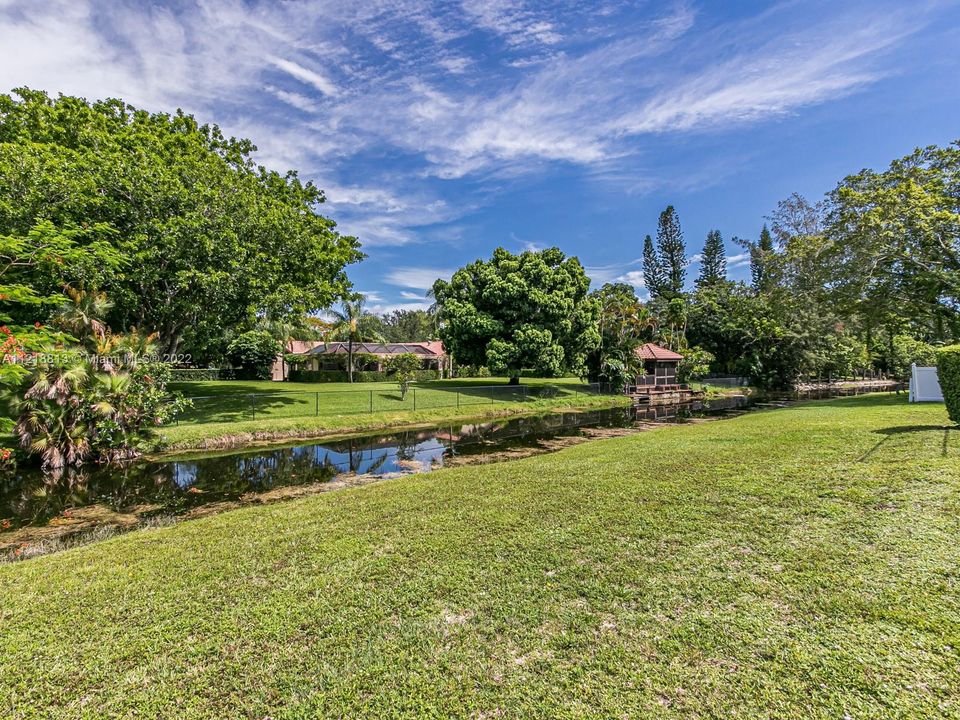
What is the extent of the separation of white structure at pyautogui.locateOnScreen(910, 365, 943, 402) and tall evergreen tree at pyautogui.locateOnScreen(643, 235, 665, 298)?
4770 cm

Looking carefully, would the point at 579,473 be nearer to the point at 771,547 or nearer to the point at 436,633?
the point at 771,547

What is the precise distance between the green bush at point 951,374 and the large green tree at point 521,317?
54.0ft

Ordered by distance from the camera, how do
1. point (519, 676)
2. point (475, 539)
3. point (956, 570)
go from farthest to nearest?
1. point (475, 539)
2. point (956, 570)
3. point (519, 676)

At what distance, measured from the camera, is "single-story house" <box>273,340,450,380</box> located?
3969 centimetres

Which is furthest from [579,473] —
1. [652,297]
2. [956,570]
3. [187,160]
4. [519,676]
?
[652,297]

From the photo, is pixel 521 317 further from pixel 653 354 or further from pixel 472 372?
pixel 472 372

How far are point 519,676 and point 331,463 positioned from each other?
30.2 ft

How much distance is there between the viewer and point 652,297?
205 ft

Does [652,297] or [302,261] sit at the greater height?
[652,297]

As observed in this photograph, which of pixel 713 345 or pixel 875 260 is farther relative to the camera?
pixel 713 345

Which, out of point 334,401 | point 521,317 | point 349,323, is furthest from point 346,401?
point 349,323

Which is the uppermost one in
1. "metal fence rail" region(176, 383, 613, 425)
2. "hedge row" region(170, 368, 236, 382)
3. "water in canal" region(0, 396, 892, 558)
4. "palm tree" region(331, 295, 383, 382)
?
"palm tree" region(331, 295, 383, 382)

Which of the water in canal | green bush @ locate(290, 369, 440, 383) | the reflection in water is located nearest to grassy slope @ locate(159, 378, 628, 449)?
the water in canal

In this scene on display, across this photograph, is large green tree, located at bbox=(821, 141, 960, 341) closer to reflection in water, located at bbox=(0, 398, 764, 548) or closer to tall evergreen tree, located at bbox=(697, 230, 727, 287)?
reflection in water, located at bbox=(0, 398, 764, 548)
